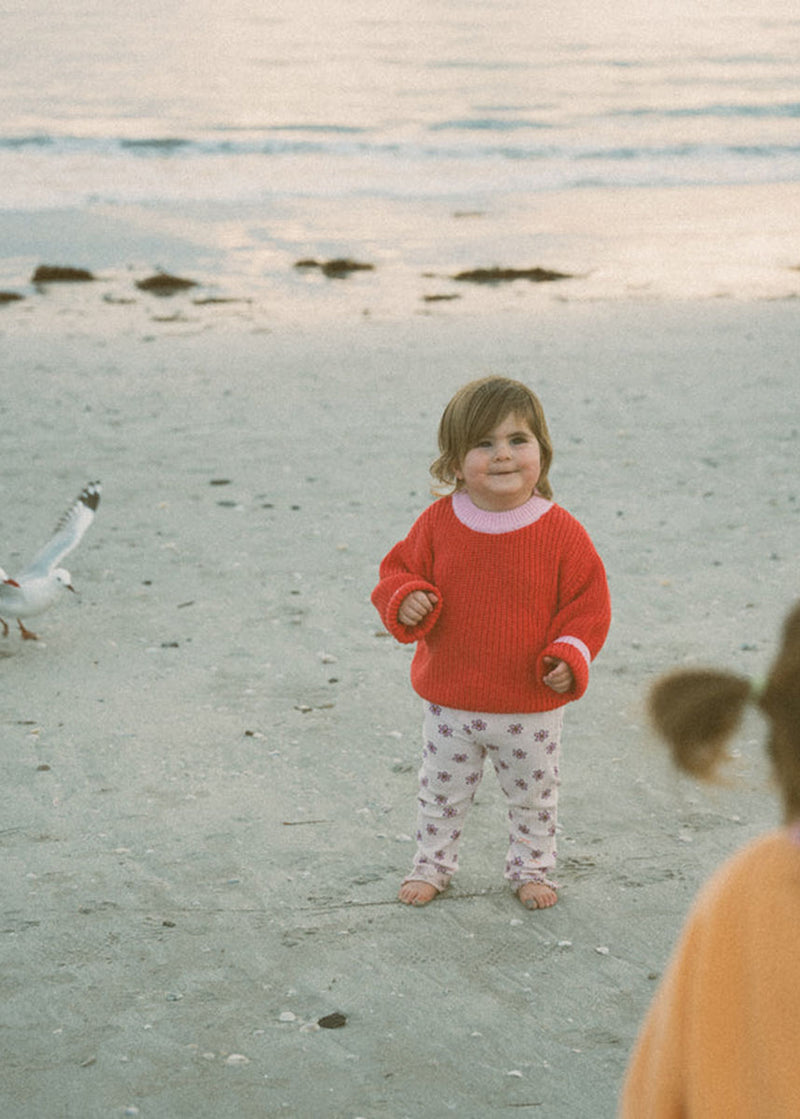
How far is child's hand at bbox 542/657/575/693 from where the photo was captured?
10.0ft

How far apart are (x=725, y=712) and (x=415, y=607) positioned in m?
1.79

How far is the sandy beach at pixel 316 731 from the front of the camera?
9.45 ft

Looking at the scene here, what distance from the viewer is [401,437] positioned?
26.8 ft

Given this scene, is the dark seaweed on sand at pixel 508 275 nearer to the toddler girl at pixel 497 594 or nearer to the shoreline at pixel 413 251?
the shoreline at pixel 413 251

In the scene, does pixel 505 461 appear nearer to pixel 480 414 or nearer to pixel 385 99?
pixel 480 414

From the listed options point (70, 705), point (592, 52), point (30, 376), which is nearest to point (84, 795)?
point (70, 705)

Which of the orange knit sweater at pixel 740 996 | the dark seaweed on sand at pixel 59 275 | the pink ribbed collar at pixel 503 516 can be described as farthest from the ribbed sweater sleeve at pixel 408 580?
the dark seaweed on sand at pixel 59 275

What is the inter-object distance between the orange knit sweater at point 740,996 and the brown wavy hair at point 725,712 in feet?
0.29

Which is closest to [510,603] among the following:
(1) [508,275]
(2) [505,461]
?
(2) [505,461]

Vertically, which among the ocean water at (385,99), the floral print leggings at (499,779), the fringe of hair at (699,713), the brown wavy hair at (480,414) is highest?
the ocean water at (385,99)

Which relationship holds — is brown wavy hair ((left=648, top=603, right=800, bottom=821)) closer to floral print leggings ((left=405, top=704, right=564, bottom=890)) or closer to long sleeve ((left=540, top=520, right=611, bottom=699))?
long sleeve ((left=540, top=520, right=611, bottom=699))

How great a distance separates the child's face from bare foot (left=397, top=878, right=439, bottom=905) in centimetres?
106

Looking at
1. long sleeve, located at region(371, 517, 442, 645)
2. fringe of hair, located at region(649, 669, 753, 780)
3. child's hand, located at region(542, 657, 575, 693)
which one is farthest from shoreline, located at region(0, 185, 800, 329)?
fringe of hair, located at region(649, 669, 753, 780)

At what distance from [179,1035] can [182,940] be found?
37cm
